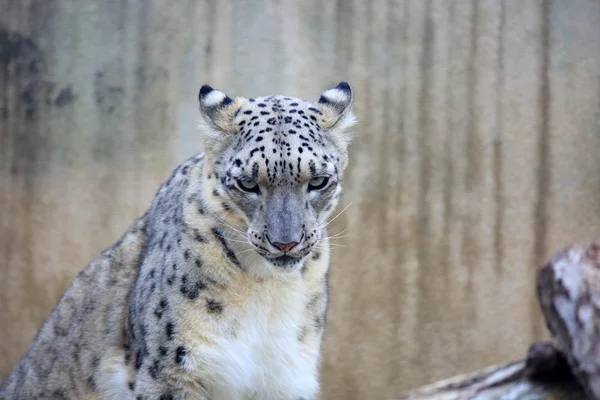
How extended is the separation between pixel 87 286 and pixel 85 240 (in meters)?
2.06

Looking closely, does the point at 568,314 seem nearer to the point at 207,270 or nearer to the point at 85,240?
the point at 207,270

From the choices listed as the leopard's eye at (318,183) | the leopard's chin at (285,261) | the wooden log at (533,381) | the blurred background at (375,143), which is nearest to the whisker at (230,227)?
the leopard's chin at (285,261)

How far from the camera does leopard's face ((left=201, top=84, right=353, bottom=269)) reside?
4457mm

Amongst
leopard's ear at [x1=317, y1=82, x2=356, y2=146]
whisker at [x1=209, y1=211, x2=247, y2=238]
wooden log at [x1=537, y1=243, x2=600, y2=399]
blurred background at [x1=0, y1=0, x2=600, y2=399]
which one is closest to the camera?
wooden log at [x1=537, y1=243, x2=600, y2=399]

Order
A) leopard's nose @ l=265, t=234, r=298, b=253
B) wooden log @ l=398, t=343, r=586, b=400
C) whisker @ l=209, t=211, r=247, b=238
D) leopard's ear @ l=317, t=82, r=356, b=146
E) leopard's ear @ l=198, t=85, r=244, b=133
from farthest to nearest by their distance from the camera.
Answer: leopard's ear @ l=317, t=82, r=356, b=146, leopard's ear @ l=198, t=85, r=244, b=133, whisker @ l=209, t=211, r=247, b=238, leopard's nose @ l=265, t=234, r=298, b=253, wooden log @ l=398, t=343, r=586, b=400

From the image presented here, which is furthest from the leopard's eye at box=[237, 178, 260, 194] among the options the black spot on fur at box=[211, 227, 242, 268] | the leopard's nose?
the black spot on fur at box=[211, 227, 242, 268]

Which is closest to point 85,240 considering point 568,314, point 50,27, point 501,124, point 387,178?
point 50,27

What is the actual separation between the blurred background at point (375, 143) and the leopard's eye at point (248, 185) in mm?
2955

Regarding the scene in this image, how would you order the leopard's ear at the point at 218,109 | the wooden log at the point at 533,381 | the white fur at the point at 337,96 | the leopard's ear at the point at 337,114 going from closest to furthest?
the wooden log at the point at 533,381 < the leopard's ear at the point at 218,109 < the leopard's ear at the point at 337,114 < the white fur at the point at 337,96

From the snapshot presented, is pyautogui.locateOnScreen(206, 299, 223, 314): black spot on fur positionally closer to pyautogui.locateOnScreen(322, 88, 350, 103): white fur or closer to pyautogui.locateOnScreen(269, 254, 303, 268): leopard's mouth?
pyautogui.locateOnScreen(269, 254, 303, 268): leopard's mouth

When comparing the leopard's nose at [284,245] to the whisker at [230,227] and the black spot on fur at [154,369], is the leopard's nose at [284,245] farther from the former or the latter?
the black spot on fur at [154,369]

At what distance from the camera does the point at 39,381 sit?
5641 millimetres

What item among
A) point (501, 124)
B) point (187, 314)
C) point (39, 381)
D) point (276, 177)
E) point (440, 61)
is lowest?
point (39, 381)

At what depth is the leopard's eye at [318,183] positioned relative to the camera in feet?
15.0
